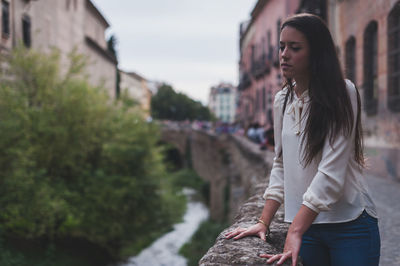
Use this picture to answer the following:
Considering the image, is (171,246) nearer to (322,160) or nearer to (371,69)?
(371,69)

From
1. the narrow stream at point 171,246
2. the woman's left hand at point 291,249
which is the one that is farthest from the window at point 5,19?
the woman's left hand at point 291,249

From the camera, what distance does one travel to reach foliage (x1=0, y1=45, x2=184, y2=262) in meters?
12.2

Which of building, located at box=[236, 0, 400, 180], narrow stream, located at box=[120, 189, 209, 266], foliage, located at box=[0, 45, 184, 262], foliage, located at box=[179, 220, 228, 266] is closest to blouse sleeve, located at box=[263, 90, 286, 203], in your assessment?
building, located at box=[236, 0, 400, 180]

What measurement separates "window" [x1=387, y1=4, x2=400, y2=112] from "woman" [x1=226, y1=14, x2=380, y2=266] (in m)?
8.41

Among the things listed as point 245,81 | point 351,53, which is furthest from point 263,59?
point 351,53

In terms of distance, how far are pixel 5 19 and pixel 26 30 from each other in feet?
6.08

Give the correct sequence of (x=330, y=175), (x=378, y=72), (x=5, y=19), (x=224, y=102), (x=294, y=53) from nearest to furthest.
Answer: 1. (x=330, y=175)
2. (x=294, y=53)
3. (x=378, y=72)
4. (x=5, y=19)
5. (x=224, y=102)

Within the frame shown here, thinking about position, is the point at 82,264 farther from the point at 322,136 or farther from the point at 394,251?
the point at 322,136

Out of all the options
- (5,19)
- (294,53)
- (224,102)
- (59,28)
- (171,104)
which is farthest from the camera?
(224,102)

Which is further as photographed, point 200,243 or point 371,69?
point 200,243

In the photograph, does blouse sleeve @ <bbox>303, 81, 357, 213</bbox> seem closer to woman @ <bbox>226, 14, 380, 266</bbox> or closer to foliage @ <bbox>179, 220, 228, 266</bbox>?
woman @ <bbox>226, 14, 380, 266</bbox>

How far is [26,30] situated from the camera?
16.5 metres

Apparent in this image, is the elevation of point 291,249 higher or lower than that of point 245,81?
lower

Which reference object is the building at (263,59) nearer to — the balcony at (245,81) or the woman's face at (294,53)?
the balcony at (245,81)
